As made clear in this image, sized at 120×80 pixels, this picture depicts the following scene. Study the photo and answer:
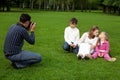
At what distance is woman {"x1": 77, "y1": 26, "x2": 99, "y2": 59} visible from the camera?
11.9m

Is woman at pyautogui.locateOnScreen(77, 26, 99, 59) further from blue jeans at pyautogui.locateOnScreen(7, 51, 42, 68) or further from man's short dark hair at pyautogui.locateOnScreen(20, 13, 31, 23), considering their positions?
man's short dark hair at pyautogui.locateOnScreen(20, 13, 31, 23)

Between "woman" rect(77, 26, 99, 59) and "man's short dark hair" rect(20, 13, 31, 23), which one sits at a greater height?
"man's short dark hair" rect(20, 13, 31, 23)

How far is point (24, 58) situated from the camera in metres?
10.1

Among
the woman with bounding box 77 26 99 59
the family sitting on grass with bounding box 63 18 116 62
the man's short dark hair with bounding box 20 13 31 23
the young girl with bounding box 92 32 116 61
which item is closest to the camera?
the man's short dark hair with bounding box 20 13 31 23

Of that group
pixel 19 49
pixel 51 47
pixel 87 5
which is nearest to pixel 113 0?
pixel 87 5

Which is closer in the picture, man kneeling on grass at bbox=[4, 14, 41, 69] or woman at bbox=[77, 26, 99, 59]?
man kneeling on grass at bbox=[4, 14, 41, 69]

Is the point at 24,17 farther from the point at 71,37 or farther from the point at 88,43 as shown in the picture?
the point at 71,37

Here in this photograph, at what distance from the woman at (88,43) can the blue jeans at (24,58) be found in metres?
2.11

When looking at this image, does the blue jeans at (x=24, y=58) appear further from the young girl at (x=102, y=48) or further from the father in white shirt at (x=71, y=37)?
the father in white shirt at (x=71, y=37)

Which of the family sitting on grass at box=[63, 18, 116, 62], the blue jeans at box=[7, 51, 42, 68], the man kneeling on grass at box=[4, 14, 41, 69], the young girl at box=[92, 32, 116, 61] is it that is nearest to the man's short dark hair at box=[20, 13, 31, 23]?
the man kneeling on grass at box=[4, 14, 41, 69]

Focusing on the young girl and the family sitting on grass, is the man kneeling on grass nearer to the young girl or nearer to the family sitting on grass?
the family sitting on grass

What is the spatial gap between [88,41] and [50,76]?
3.89 metres

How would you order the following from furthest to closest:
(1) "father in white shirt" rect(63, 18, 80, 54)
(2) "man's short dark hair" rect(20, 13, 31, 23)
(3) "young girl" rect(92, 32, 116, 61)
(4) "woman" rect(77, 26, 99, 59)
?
(1) "father in white shirt" rect(63, 18, 80, 54), (3) "young girl" rect(92, 32, 116, 61), (4) "woman" rect(77, 26, 99, 59), (2) "man's short dark hair" rect(20, 13, 31, 23)

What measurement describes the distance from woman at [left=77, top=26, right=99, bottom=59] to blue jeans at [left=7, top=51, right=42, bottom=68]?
2.11 meters
